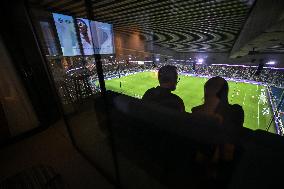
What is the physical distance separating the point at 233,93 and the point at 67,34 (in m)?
21.7

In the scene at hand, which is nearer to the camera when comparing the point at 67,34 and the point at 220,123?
the point at 220,123

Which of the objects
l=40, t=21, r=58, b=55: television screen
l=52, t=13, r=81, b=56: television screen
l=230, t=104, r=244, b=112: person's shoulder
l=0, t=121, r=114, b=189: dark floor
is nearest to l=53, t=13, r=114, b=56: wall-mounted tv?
l=52, t=13, r=81, b=56: television screen

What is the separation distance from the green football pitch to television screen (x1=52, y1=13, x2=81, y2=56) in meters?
7.92

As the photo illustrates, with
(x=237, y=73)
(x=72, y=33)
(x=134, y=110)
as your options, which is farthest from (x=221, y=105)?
(x=237, y=73)

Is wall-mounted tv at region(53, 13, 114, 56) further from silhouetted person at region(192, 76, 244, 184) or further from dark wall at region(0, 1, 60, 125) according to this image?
silhouetted person at region(192, 76, 244, 184)

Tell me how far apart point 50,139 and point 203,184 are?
3132mm

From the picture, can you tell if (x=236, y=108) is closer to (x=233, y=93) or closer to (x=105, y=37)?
(x=105, y=37)

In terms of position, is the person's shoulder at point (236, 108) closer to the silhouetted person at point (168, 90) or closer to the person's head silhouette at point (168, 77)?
the silhouetted person at point (168, 90)

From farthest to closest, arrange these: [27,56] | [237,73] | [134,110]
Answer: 1. [237,73]
2. [27,56]
3. [134,110]

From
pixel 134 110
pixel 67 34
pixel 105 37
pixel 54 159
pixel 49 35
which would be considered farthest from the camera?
pixel 105 37

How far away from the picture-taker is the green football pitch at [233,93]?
14.8 m

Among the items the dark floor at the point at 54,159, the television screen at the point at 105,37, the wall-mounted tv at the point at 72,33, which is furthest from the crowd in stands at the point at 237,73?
the dark floor at the point at 54,159

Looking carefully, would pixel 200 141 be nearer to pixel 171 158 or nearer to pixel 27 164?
pixel 171 158

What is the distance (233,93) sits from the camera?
21.1 metres
